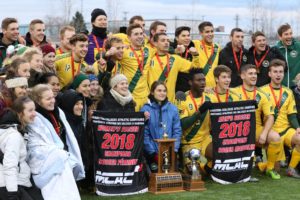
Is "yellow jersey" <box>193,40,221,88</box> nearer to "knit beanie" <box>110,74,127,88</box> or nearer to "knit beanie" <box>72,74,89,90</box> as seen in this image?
"knit beanie" <box>110,74,127,88</box>

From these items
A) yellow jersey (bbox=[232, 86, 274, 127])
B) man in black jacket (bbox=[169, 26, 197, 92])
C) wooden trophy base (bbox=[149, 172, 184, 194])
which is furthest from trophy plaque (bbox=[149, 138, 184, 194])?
man in black jacket (bbox=[169, 26, 197, 92])

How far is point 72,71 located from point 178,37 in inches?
95.8

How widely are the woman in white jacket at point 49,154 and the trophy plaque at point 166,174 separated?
4.74ft

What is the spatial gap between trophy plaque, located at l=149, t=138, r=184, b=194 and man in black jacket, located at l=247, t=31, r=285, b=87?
2.84m

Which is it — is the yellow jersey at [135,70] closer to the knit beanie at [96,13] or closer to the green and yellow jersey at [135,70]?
the green and yellow jersey at [135,70]

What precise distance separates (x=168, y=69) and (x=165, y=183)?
208 centimetres

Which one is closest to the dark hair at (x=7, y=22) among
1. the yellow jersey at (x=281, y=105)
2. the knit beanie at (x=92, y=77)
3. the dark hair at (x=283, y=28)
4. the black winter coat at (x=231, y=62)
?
the knit beanie at (x=92, y=77)

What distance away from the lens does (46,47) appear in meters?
7.66

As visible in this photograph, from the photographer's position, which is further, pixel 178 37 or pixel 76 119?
pixel 178 37

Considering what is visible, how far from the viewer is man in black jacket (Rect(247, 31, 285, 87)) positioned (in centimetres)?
961

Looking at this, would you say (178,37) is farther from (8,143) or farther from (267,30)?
(267,30)

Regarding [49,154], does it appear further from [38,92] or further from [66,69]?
[66,69]

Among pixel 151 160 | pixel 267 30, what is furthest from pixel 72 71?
pixel 267 30

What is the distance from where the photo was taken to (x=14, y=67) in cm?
638
